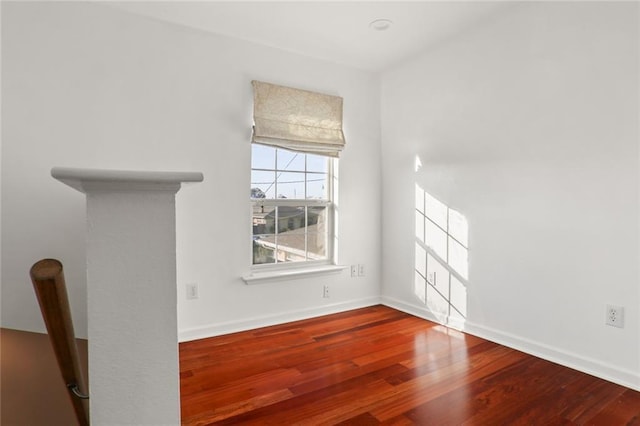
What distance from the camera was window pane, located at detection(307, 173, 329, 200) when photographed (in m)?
3.58

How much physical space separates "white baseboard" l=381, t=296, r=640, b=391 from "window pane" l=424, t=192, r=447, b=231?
0.83 m

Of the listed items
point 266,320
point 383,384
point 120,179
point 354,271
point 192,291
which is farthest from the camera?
point 354,271

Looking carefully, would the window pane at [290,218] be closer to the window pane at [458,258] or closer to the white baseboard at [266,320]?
the white baseboard at [266,320]

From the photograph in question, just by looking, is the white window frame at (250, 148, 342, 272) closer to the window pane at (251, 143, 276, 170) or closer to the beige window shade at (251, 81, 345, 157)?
the window pane at (251, 143, 276, 170)

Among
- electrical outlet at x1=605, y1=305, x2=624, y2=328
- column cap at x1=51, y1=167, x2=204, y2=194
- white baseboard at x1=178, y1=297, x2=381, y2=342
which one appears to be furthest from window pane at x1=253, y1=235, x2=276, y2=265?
column cap at x1=51, y1=167, x2=204, y2=194

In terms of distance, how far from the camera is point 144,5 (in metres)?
2.63

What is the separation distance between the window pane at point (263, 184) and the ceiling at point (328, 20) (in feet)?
3.66

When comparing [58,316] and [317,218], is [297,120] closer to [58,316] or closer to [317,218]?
[317,218]

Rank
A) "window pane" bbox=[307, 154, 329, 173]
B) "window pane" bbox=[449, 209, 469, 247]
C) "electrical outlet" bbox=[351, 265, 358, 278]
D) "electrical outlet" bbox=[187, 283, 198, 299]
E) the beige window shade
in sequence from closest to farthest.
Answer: "electrical outlet" bbox=[187, 283, 198, 299] → "window pane" bbox=[449, 209, 469, 247] → the beige window shade → "window pane" bbox=[307, 154, 329, 173] → "electrical outlet" bbox=[351, 265, 358, 278]

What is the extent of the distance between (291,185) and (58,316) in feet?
9.57

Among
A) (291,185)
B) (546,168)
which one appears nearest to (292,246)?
(291,185)

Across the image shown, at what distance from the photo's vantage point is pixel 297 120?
10.9 ft

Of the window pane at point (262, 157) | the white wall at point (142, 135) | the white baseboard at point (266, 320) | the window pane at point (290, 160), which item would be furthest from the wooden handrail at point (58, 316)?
the window pane at point (290, 160)

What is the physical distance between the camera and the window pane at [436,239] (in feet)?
10.6
